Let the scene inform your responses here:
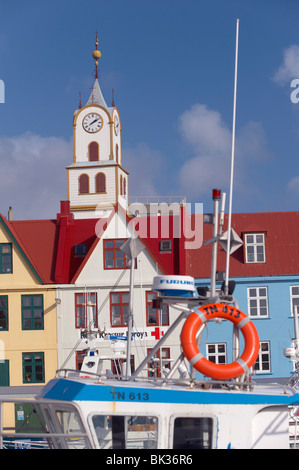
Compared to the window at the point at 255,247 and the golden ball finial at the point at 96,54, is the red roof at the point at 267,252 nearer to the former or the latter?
the window at the point at 255,247

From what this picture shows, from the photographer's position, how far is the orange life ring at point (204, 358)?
1019 centimetres

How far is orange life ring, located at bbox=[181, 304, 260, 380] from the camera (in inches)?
401

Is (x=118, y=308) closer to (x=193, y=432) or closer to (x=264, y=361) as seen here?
(x=264, y=361)

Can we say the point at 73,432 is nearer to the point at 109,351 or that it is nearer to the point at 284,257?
the point at 109,351

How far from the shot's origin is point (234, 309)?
10633 mm

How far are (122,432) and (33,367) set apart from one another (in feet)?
73.0

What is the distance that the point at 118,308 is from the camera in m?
31.9

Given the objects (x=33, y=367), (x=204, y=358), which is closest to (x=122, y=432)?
(x=204, y=358)

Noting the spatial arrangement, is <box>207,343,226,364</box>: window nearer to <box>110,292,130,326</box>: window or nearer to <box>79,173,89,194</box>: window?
<box>110,292,130,326</box>: window

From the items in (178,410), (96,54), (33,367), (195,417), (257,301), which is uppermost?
(96,54)

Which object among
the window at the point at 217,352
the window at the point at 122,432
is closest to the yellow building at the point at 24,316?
the window at the point at 217,352

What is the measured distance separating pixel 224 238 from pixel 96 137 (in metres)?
51.3
